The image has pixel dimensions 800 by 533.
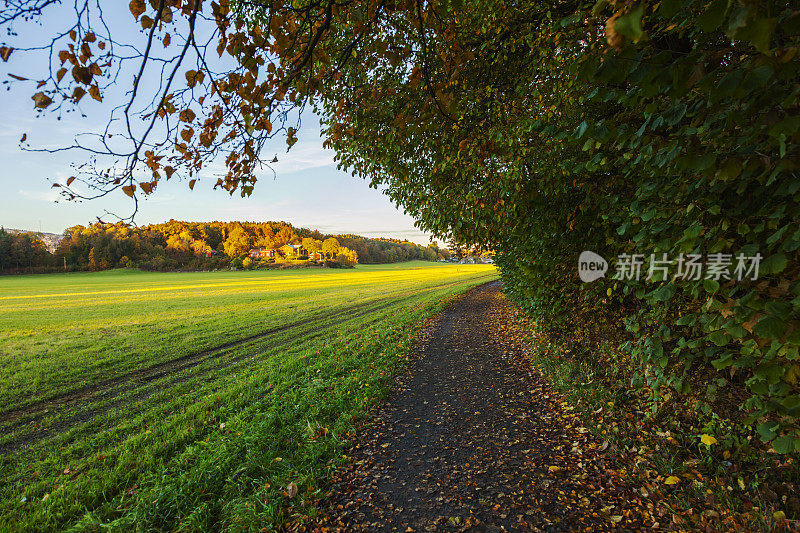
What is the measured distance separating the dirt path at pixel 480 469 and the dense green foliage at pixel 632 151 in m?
1.32

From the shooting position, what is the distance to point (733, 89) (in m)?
1.56

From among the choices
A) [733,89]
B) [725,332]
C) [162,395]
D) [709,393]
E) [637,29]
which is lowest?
[162,395]

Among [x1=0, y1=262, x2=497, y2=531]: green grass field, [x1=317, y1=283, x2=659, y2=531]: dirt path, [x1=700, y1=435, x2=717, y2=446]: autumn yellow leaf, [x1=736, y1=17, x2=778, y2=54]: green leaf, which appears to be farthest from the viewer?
[x1=0, y1=262, x2=497, y2=531]: green grass field

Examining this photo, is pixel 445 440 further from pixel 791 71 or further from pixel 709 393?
pixel 791 71

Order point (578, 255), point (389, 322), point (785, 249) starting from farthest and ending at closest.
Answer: point (389, 322), point (578, 255), point (785, 249)

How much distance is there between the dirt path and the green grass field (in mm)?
571

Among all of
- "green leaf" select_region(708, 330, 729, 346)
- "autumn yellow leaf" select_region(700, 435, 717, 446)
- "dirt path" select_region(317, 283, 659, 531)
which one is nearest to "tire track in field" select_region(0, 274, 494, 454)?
"dirt path" select_region(317, 283, 659, 531)

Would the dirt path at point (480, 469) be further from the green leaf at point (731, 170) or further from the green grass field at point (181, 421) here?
the green leaf at point (731, 170)

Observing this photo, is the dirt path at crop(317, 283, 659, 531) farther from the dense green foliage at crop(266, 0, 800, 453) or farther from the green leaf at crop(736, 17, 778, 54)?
the green leaf at crop(736, 17, 778, 54)

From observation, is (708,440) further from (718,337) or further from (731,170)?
(731,170)

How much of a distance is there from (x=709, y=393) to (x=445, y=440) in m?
3.17

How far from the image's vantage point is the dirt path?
336cm

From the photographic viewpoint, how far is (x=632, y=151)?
3.46m

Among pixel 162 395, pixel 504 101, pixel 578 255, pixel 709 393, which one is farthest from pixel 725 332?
pixel 162 395
